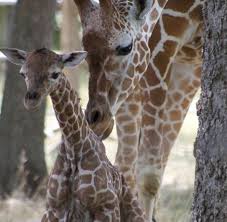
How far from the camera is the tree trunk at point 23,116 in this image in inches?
325

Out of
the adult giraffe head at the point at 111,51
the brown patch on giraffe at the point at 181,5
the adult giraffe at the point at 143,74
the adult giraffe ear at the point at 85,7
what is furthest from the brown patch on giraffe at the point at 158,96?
the adult giraffe ear at the point at 85,7

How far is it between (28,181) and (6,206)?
0.54m

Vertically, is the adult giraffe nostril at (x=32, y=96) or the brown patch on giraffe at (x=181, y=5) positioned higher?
the brown patch on giraffe at (x=181, y=5)

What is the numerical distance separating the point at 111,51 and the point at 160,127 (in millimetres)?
1042

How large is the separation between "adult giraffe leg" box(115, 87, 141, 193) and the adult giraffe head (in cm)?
45

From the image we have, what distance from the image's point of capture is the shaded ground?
7688mm

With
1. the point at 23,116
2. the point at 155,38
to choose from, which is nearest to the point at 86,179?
the point at 155,38

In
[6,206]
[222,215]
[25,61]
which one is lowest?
[6,206]

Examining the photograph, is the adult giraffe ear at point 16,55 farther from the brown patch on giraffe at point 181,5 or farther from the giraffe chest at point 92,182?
the brown patch on giraffe at point 181,5

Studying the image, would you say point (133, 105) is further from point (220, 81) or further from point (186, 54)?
point (220, 81)

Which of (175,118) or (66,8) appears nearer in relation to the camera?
(175,118)

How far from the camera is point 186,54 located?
21.6 ft

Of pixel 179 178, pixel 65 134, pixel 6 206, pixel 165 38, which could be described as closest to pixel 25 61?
pixel 65 134

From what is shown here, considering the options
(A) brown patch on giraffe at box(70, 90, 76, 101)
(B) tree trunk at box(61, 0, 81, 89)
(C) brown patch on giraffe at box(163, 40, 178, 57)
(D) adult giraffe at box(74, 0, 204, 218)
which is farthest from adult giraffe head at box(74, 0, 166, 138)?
(B) tree trunk at box(61, 0, 81, 89)
